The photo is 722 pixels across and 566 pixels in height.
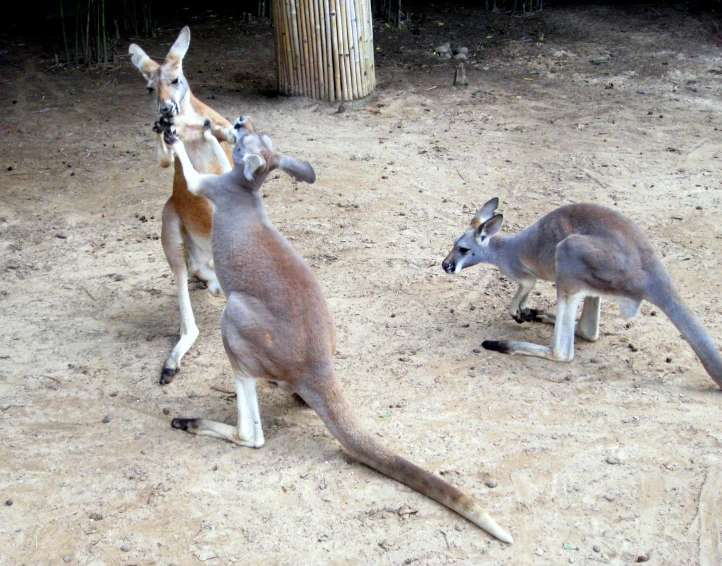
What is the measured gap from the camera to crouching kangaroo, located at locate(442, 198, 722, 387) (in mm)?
4551

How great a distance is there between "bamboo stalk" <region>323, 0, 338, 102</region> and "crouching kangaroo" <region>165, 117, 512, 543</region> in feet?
16.8

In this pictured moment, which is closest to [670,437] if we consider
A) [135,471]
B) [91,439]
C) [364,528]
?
[364,528]

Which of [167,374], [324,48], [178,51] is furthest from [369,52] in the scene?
[167,374]

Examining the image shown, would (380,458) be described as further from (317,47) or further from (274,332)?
(317,47)

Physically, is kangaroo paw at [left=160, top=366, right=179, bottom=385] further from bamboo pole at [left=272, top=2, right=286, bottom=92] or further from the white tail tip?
bamboo pole at [left=272, top=2, right=286, bottom=92]

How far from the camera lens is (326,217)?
690 centimetres

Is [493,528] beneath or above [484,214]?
beneath

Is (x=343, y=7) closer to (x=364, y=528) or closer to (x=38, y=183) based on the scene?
(x=38, y=183)

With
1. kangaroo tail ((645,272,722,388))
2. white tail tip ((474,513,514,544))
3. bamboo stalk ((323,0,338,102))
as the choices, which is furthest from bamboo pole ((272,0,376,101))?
white tail tip ((474,513,514,544))

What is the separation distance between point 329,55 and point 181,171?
4643 millimetres

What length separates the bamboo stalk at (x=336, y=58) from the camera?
352 inches

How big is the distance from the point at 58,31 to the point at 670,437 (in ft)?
36.4

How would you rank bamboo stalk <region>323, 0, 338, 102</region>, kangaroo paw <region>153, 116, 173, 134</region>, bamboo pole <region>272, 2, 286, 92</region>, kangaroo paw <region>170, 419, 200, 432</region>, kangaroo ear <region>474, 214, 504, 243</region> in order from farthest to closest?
bamboo pole <region>272, 2, 286, 92</region> < bamboo stalk <region>323, 0, 338, 102</region> < kangaroo ear <region>474, 214, 504, 243</region> < kangaroo paw <region>153, 116, 173, 134</region> < kangaroo paw <region>170, 419, 200, 432</region>

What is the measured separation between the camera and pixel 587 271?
184 inches
